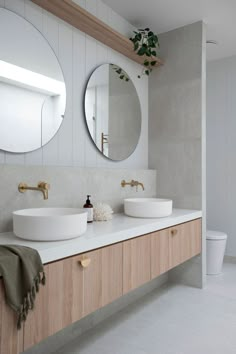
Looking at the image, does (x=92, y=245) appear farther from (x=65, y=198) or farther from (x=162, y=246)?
(x=162, y=246)

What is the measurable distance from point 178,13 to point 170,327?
262cm

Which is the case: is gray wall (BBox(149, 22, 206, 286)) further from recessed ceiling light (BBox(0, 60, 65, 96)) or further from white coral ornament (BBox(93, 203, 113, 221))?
recessed ceiling light (BBox(0, 60, 65, 96))

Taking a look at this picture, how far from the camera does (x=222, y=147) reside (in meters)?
3.76

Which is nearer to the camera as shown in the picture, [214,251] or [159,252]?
[159,252]

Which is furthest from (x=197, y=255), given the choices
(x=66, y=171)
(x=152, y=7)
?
(x=152, y=7)

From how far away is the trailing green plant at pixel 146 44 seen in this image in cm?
265

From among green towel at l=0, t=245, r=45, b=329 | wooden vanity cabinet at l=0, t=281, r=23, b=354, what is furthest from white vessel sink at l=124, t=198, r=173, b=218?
wooden vanity cabinet at l=0, t=281, r=23, b=354

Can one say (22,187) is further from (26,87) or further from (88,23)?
(88,23)

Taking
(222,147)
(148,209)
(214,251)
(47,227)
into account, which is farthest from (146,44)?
(214,251)

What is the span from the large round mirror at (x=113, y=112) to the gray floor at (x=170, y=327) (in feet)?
4.25

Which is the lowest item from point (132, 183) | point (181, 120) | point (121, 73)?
point (132, 183)

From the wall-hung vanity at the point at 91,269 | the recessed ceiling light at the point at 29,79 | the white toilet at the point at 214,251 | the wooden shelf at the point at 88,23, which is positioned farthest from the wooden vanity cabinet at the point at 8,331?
the white toilet at the point at 214,251

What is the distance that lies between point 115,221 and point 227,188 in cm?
212

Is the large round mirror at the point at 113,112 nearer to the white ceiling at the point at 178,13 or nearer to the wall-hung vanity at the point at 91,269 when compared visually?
the white ceiling at the point at 178,13
